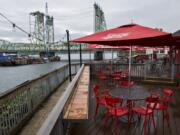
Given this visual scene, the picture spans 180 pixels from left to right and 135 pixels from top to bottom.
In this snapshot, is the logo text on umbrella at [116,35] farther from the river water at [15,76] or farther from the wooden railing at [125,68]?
the river water at [15,76]

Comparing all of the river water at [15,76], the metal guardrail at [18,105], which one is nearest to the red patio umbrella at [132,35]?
the metal guardrail at [18,105]

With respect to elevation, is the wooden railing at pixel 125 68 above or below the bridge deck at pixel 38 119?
above

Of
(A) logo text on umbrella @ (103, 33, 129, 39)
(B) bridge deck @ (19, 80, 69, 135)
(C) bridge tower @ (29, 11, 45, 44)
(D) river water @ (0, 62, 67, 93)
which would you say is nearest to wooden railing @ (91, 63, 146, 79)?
(B) bridge deck @ (19, 80, 69, 135)

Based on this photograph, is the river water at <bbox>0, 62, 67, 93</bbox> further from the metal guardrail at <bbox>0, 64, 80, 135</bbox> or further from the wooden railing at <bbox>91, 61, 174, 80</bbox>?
the metal guardrail at <bbox>0, 64, 80, 135</bbox>

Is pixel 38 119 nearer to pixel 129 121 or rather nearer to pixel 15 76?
pixel 129 121

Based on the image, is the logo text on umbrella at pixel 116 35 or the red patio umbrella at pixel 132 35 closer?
the red patio umbrella at pixel 132 35

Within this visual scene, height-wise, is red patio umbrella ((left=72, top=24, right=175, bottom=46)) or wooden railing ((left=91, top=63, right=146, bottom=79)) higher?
red patio umbrella ((left=72, top=24, right=175, bottom=46))

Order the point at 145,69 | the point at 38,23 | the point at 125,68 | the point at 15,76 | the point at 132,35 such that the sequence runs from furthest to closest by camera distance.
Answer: the point at 38,23, the point at 15,76, the point at 125,68, the point at 145,69, the point at 132,35

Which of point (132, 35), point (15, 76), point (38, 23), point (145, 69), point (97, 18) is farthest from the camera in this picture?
point (38, 23)

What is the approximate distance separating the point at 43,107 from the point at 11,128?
2197 mm

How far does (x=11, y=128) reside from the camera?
3459 mm

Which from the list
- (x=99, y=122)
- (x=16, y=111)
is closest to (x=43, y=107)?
(x=16, y=111)

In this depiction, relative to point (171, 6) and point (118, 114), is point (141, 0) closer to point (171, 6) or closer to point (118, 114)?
point (171, 6)

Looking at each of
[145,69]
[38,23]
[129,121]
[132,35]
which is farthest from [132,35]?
[38,23]
